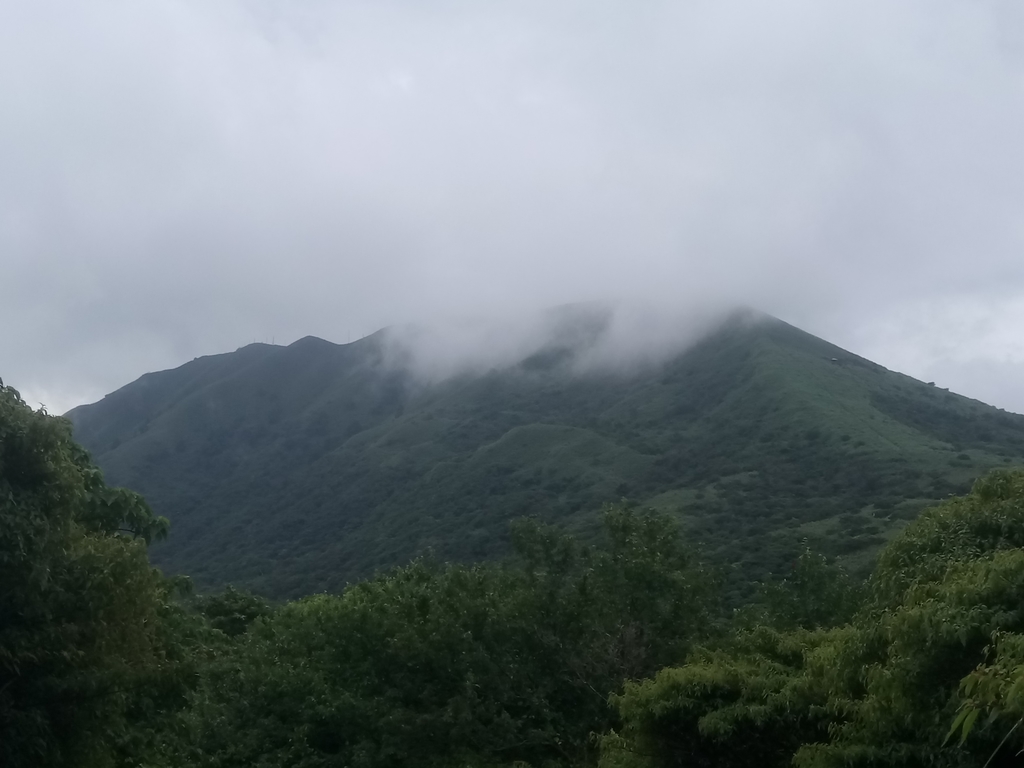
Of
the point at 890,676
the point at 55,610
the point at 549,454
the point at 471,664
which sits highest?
the point at 549,454

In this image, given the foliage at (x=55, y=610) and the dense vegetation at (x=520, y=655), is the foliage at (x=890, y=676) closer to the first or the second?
the dense vegetation at (x=520, y=655)

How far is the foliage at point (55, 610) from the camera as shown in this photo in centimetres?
1046

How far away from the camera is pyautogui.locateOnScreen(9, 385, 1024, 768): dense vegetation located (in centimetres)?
852

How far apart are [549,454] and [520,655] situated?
68.4 meters

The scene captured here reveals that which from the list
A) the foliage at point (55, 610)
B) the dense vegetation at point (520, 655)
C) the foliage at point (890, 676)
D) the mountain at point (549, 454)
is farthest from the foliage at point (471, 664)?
the mountain at point (549, 454)

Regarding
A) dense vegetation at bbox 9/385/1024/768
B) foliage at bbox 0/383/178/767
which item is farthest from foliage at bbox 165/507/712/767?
foliage at bbox 0/383/178/767

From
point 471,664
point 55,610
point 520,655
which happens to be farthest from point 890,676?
point 520,655

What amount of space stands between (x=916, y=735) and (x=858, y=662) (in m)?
0.97

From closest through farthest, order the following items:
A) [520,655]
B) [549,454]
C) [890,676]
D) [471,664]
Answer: [890,676] < [471,664] < [520,655] < [549,454]

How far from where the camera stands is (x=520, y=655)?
53.7 ft

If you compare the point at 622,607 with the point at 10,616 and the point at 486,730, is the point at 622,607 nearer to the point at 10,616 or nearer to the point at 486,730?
the point at 486,730

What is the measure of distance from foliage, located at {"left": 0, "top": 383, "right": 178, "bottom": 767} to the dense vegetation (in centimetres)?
3

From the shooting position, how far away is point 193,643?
757 inches

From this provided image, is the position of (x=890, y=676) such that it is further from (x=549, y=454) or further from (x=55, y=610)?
(x=549, y=454)
